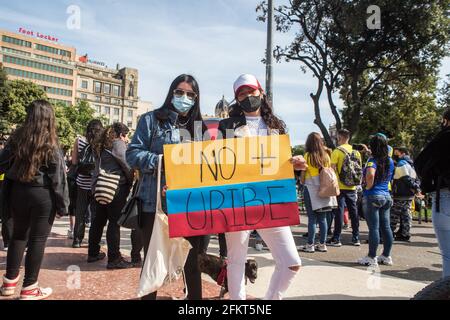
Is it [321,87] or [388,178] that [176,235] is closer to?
[388,178]

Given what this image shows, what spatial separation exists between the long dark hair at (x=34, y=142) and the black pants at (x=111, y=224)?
1449 millimetres

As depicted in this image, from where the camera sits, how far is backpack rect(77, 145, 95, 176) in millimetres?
5723

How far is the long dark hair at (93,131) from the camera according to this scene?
5.44m

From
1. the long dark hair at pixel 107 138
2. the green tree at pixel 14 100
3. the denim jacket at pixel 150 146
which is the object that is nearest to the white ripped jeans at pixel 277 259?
the denim jacket at pixel 150 146

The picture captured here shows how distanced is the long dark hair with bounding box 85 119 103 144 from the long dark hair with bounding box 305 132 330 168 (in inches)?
127

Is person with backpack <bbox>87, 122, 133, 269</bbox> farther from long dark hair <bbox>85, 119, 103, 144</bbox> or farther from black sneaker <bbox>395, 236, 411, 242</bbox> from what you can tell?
black sneaker <bbox>395, 236, 411, 242</bbox>

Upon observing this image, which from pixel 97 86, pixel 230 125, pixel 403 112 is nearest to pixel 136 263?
pixel 230 125

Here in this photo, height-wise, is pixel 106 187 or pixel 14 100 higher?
pixel 14 100

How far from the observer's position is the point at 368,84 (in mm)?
21094

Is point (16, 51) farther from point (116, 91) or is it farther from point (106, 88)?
point (116, 91)

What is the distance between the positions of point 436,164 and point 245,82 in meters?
1.69

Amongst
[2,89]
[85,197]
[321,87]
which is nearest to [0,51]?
[2,89]

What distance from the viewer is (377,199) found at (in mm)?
5250

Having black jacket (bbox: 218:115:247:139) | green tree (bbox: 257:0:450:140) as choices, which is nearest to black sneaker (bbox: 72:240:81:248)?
black jacket (bbox: 218:115:247:139)
